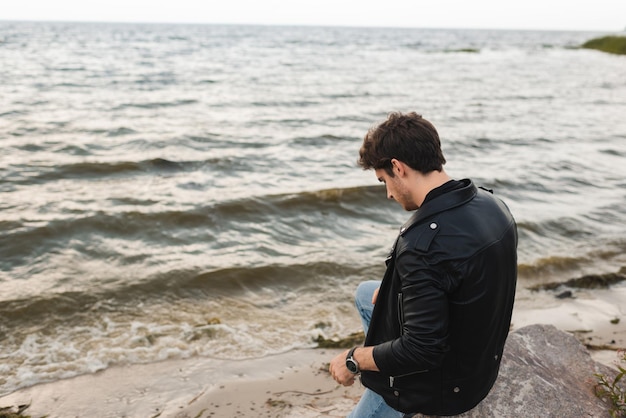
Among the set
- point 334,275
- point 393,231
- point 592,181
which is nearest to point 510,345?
point 334,275

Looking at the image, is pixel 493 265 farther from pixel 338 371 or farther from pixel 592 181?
pixel 592 181

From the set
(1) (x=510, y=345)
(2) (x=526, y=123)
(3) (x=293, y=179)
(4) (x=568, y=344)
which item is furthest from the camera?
(2) (x=526, y=123)

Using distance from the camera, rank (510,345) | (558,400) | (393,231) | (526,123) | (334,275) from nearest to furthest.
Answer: (558,400)
(510,345)
(334,275)
(393,231)
(526,123)

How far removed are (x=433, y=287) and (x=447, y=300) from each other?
0.12 metres

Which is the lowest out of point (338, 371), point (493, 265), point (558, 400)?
point (558, 400)

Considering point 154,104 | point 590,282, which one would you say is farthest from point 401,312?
point 154,104

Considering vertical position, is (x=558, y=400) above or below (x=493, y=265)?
below

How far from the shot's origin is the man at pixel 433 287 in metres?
2.43

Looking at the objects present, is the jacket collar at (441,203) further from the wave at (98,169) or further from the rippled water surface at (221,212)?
the wave at (98,169)

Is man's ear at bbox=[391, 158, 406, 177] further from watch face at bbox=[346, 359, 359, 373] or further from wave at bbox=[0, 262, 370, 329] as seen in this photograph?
wave at bbox=[0, 262, 370, 329]

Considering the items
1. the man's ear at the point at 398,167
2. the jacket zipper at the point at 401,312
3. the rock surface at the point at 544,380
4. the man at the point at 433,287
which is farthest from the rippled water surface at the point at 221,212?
the man's ear at the point at 398,167

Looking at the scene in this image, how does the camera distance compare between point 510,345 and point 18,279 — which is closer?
point 510,345

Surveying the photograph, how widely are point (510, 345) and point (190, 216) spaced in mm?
6834

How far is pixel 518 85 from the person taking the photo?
31734 mm
